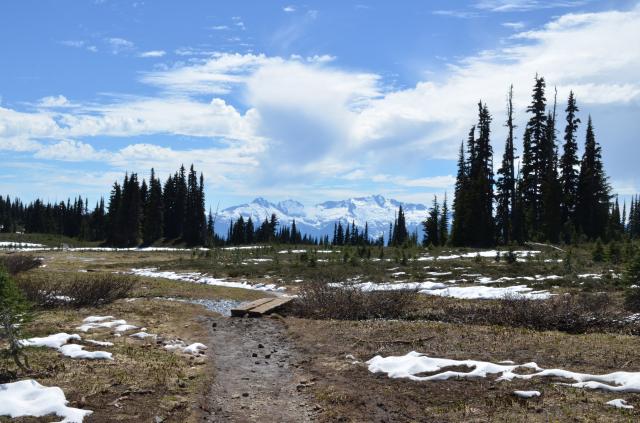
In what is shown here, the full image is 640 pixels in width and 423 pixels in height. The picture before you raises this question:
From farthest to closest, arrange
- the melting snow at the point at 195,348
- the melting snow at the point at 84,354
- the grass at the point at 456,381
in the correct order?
the melting snow at the point at 195,348
the melting snow at the point at 84,354
the grass at the point at 456,381

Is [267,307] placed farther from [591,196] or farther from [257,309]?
[591,196]

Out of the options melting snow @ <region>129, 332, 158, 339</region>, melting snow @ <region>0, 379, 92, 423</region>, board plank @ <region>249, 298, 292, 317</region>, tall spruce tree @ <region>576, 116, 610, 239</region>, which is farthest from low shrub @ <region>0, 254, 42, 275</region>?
tall spruce tree @ <region>576, 116, 610, 239</region>

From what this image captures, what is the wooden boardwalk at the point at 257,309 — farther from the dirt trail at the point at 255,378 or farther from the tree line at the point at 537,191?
the tree line at the point at 537,191

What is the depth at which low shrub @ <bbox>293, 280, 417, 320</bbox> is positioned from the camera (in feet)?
59.1

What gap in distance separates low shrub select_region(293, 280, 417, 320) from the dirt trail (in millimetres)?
2214

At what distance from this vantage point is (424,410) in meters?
8.23

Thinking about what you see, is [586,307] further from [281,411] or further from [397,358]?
[281,411]

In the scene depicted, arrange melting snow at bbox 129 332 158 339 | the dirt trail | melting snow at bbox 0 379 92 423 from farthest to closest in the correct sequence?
1. melting snow at bbox 129 332 158 339
2. the dirt trail
3. melting snow at bbox 0 379 92 423

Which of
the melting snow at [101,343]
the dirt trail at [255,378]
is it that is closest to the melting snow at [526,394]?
the dirt trail at [255,378]

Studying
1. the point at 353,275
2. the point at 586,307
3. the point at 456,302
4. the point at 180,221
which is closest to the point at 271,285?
A: the point at 353,275

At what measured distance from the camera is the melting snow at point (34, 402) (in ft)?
24.9

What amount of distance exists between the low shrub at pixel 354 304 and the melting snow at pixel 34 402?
11.0 m

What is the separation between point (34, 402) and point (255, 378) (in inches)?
172

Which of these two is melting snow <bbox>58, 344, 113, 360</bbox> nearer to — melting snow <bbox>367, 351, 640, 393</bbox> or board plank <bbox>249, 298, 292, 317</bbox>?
melting snow <bbox>367, 351, 640, 393</bbox>
